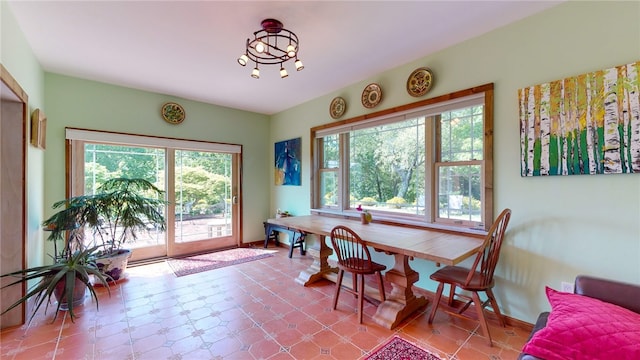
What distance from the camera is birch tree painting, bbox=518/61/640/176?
173 centimetres

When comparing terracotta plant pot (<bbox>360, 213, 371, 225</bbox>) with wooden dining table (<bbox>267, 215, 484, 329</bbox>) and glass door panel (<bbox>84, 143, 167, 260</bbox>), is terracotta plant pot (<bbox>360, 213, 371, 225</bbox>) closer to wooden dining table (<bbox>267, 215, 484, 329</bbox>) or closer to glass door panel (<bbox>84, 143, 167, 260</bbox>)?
wooden dining table (<bbox>267, 215, 484, 329</bbox>)

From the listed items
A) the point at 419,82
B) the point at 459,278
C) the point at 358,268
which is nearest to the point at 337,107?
the point at 419,82

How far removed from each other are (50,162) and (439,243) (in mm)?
4489

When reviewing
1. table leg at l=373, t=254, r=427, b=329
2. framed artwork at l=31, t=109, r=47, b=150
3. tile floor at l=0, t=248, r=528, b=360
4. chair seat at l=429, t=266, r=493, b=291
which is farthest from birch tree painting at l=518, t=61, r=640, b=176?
framed artwork at l=31, t=109, r=47, b=150

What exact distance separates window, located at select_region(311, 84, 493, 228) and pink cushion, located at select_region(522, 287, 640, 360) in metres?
1.09

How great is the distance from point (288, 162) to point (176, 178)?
71.9 inches

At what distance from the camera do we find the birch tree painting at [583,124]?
1727 mm

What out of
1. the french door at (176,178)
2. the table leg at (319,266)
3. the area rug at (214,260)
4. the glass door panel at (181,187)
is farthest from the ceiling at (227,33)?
the area rug at (214,260)

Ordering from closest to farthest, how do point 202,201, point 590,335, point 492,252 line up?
1. point 590,335
2. point 492,252
3. point 202,201

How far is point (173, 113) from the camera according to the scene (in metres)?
4.06

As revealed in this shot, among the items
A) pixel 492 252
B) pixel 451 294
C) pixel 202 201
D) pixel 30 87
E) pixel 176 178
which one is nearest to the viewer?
pixel 492 252

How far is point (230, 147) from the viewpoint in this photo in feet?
15.3

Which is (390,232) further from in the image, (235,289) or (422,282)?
(235,289)

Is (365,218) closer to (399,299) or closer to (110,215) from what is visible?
(399,299)
